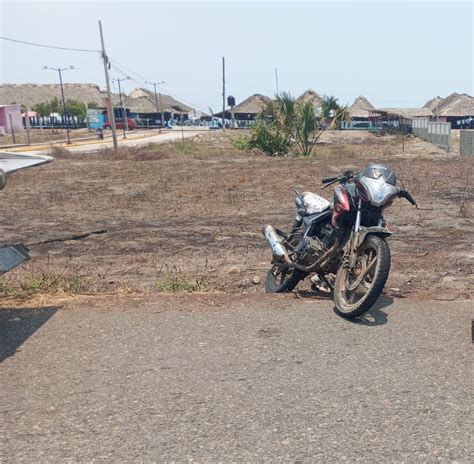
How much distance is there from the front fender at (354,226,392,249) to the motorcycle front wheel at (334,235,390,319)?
34 millimetres

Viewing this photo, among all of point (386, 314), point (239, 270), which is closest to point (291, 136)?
point (239, 270)

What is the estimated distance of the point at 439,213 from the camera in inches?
477

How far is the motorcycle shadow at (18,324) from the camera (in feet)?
13.0

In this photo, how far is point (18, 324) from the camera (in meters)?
4.41

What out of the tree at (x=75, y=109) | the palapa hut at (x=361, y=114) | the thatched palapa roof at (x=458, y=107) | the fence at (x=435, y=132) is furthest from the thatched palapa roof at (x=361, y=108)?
the tree at (x=75, y=109)

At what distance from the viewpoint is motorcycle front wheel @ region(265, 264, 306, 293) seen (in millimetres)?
5637

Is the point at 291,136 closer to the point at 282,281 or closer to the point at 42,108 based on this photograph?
the point at 282,281

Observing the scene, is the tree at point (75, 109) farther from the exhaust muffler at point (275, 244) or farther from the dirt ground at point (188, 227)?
the exhaust muffler at point (275, 244)

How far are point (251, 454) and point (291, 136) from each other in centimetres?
3129

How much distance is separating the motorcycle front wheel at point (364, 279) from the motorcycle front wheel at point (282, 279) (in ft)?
2.65

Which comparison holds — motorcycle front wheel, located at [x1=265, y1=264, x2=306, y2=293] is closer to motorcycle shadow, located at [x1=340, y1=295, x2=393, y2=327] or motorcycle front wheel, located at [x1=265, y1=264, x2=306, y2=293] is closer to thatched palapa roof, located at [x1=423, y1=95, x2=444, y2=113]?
motorcycle shadow, located at [x1=340, y1=295, x2=393, y2=327]

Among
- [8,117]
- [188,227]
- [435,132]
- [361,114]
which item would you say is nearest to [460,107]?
[361,114]

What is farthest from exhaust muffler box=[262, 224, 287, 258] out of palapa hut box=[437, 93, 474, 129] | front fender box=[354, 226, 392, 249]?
palapa hut box=[437, 93, 474, 129]

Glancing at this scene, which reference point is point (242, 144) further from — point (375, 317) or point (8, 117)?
point (8, 117)
